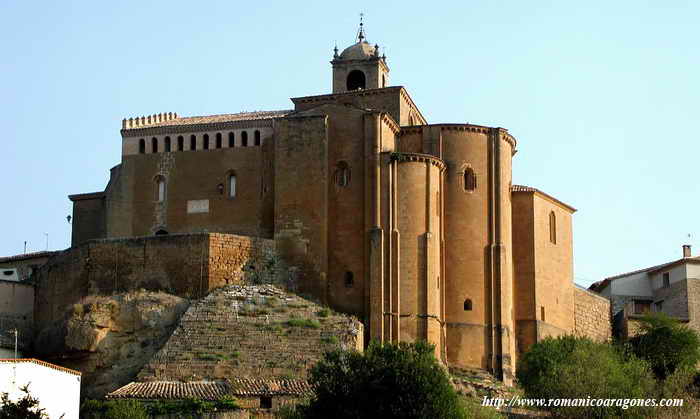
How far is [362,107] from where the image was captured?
54.9m

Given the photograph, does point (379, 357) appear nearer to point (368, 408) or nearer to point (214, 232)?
point (368, 408)

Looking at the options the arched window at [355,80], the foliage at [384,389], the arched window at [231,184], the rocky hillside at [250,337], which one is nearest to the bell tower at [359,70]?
the arched window at [355,80]

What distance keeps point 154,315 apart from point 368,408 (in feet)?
40.5

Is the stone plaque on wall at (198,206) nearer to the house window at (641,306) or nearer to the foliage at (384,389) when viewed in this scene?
the foliage at (384,389)

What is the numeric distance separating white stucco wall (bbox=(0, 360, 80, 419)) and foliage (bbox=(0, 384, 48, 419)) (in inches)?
24.9

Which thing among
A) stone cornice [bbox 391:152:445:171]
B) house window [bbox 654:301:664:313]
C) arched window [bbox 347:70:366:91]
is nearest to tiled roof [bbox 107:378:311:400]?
stone cornice [bbox 391:152:445:171]

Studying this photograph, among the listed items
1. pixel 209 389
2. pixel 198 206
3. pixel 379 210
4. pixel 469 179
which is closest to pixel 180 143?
pixel 198 206

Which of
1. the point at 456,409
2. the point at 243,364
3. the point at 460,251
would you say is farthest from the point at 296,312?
the point at 456,409

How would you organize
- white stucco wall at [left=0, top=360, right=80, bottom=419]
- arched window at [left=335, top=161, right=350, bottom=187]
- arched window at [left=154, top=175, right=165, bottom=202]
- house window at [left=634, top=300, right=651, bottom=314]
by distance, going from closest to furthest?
white stucco wall at [left=0, top=360, right=80, bottom=419]
arched window at [left=335, top=161, right=350, bottom=187]
arched window at [left=154, top=175, right=165, bottom=202]
house window at [left=634, top=300, right=651, bottom=314]

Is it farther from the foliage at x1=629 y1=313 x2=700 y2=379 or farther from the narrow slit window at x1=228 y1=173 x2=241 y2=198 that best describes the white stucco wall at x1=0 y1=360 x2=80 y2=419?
the foliage at x1=629 y1=313 x2=700 y2=379

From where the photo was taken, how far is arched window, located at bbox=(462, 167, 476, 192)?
53094 mm

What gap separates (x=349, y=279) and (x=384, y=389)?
38.4ft

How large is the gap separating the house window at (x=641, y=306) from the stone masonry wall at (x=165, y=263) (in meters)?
19.4

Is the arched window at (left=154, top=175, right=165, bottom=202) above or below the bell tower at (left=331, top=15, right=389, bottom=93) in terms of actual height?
below
